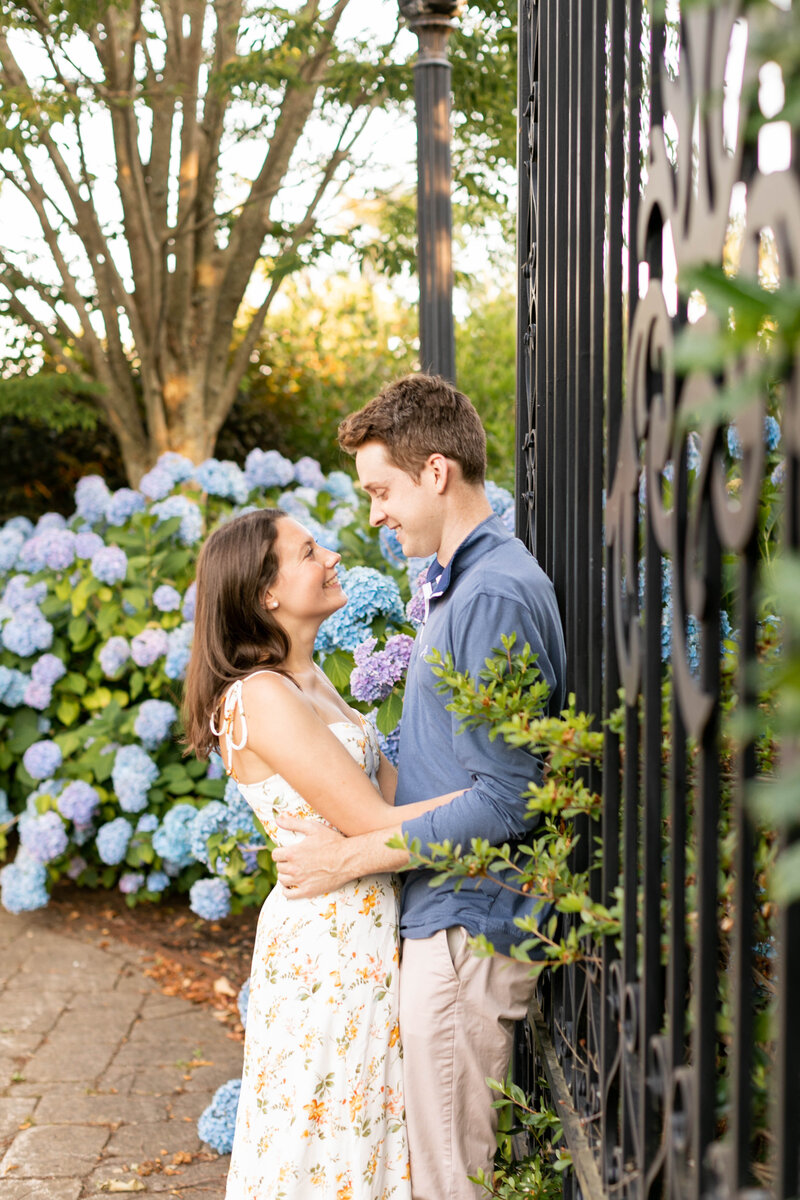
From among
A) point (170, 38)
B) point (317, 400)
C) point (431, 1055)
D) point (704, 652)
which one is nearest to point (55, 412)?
point (170, 38)

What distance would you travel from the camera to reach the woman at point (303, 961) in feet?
7.28

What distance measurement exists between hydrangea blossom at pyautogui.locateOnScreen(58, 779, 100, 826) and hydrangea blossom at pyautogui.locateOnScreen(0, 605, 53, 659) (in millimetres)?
658

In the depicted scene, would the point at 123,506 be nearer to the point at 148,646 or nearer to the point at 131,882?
the point at 148,646

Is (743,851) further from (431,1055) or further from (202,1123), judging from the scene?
(202,1123)

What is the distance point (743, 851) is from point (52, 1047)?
3.88 metres

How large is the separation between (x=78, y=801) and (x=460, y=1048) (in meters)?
3.09

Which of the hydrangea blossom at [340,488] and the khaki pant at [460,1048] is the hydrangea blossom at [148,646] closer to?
the hydrangea blossom at [340,488]

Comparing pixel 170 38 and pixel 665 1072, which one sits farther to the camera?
pixel 170 38

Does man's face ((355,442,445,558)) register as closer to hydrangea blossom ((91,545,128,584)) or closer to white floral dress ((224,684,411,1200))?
white floral dress ((224,684,411,1200))

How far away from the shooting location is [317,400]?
10.1m

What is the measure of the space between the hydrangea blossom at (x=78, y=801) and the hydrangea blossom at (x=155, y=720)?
351mm

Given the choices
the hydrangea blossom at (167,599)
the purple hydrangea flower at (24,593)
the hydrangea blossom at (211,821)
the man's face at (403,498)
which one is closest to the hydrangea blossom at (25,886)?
the purple hydrangea flower at (24,593)

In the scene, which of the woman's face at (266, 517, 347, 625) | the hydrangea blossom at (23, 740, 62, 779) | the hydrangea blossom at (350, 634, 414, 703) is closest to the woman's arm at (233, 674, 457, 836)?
the woman's face at (266, 517, 347, 625)

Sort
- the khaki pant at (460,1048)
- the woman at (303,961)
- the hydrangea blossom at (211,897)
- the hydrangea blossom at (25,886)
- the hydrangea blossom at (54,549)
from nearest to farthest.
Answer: the khaki pant at (460,1048) < the woman at (303,961) < the hydrangea blossom at (211,897) < the hydrangea blossom at (25,886) < the hydrangea blossom at (54,549)
